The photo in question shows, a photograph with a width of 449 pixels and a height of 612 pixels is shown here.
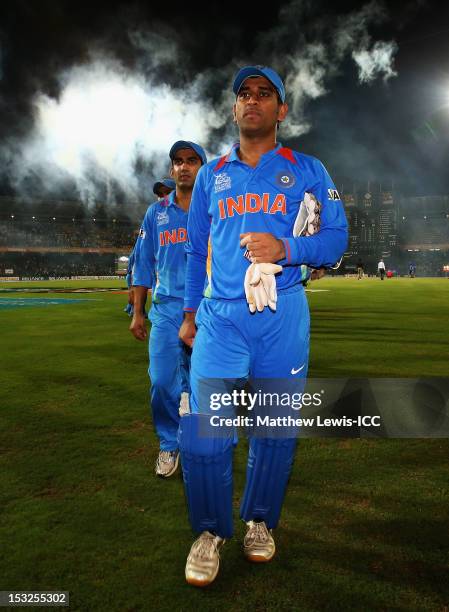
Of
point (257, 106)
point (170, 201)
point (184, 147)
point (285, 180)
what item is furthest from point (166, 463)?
point (257, 106)

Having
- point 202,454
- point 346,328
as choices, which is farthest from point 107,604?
point 346,328

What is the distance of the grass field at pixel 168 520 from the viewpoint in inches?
85.0

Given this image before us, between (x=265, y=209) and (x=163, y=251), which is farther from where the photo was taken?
(x=163, y=251)

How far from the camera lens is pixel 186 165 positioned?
3.79 metres

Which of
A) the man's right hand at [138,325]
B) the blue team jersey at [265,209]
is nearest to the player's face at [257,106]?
the blue team jersey at [265,209]

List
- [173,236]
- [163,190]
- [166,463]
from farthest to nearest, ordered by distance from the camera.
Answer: [163,190] < [173,236] < [166,463]

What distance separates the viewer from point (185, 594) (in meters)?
2.14

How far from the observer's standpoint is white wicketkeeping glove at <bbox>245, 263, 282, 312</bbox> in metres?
2.23

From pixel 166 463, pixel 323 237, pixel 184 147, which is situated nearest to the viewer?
pixel 323 237

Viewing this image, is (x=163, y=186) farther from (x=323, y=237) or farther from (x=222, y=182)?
(x=323, y=237)

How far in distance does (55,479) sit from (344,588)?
2.08 meters

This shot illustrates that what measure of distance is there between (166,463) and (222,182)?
6.86 ft

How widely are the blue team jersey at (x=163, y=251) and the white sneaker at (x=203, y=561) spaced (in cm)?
190

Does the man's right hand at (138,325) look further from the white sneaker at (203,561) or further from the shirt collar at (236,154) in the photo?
the white sneaker at (203,561)
